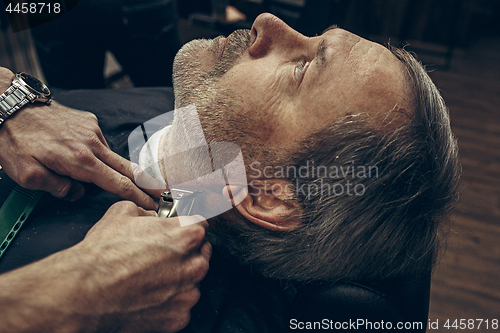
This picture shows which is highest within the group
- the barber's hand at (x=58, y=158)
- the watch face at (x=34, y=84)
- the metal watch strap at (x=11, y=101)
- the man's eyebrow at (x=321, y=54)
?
the man's eyebrow at (x=321, y=54)

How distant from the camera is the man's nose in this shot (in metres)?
1.11

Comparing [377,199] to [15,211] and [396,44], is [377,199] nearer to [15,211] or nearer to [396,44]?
[396,44]

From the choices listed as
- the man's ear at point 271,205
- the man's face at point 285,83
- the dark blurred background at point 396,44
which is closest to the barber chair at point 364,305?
the man's ear at point 271,205

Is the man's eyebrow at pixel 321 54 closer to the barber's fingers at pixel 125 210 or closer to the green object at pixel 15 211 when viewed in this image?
the barber's fingers at pixel 125 210

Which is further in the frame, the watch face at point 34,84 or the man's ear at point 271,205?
the watch face at point 34,84

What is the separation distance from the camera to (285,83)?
1016 millimetres

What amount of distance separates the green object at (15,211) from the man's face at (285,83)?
557 millimetres

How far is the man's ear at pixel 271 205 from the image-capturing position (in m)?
1.02

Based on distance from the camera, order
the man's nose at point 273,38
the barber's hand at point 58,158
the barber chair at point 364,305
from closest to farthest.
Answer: the barber chair at point 364,305, the barber's hand at point 58,158, the man's nose at point 273,38

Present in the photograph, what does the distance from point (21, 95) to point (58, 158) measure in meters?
0.30

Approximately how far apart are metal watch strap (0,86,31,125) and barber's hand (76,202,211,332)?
1.63ft

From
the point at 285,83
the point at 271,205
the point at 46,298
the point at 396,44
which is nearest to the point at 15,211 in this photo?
the point at 46,298

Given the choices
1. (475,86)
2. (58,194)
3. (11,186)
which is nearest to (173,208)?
(58,194)

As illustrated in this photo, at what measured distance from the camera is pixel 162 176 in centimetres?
122
